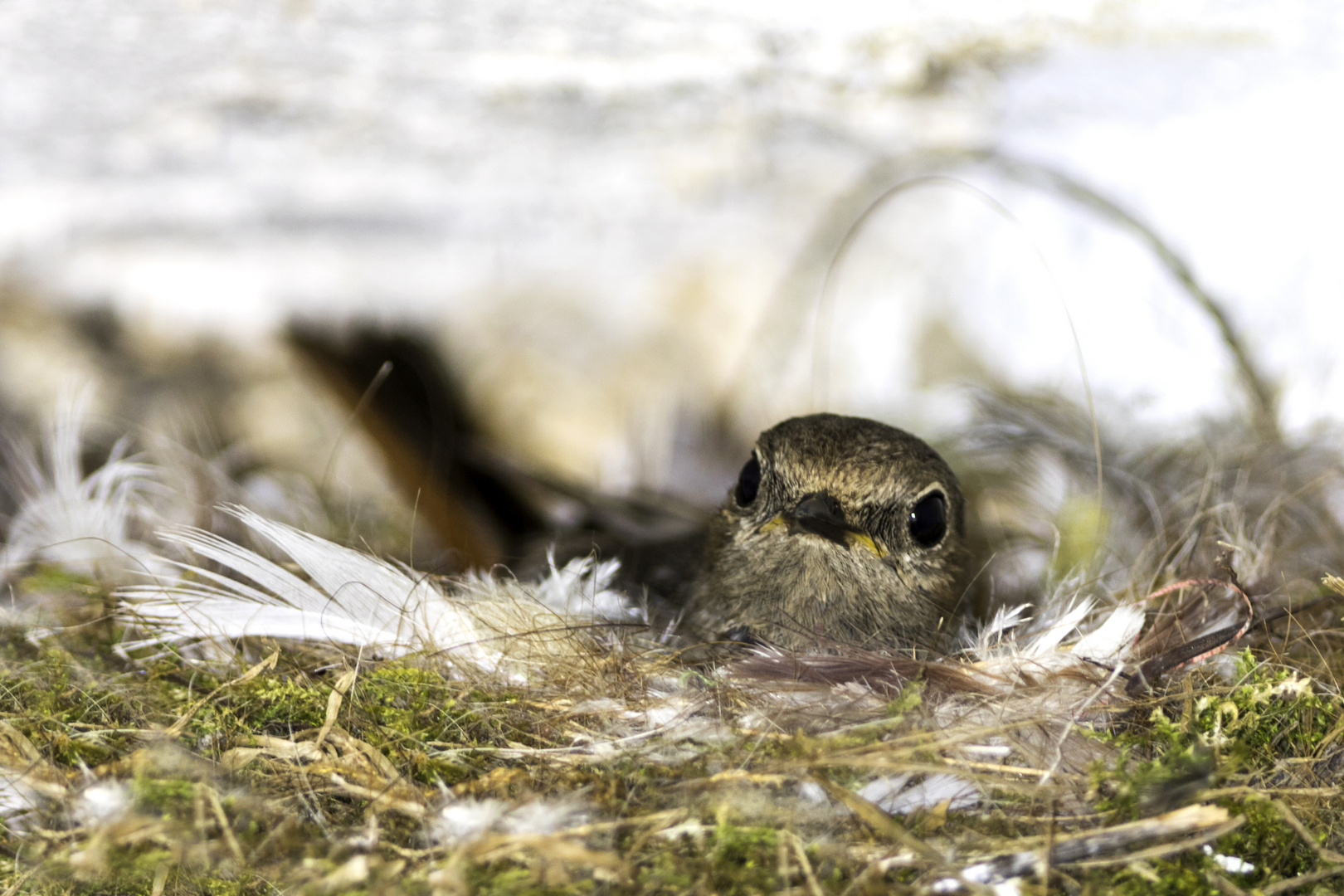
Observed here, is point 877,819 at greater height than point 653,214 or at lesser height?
lesser

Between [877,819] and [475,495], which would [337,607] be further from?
[475,495]

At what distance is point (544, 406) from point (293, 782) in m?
2.62

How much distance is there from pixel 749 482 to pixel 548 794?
1.15 metres

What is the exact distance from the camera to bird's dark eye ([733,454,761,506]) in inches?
97.0

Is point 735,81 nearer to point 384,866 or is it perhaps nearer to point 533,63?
point 533,63

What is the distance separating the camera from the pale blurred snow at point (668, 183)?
8.34 feet

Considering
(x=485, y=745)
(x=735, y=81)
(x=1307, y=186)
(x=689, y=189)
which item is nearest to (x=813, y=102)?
(x=735, y=81)

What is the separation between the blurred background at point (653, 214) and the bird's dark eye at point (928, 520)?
30.0 inches

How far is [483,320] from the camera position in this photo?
13.6ft

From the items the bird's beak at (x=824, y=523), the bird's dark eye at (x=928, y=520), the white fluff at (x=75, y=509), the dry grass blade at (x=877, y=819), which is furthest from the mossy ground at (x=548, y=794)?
the bird's dark eye at (x=928, y=520)

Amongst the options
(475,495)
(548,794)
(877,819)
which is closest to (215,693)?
(548,794)

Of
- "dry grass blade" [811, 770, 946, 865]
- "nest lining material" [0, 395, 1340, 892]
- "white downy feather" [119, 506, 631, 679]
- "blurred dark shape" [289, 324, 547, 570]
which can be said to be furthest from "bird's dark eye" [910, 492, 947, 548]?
"blurred dark shape" [289, 324, 547, 570]

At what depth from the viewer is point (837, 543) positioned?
2172 mm

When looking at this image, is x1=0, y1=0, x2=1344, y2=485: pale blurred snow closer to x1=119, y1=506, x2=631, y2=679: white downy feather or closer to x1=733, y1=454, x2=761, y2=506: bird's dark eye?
x1=733, y1=454, x2=761, y2=506: bird's dark eye
